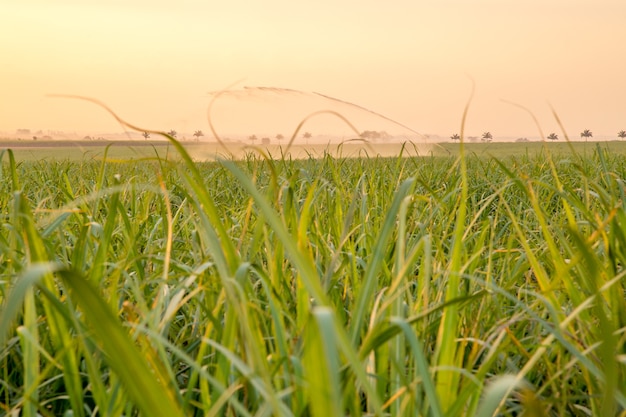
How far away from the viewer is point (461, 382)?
1.23 metres

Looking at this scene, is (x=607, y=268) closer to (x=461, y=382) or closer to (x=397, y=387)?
(x=461, y=382)

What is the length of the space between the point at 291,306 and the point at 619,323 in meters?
0.67

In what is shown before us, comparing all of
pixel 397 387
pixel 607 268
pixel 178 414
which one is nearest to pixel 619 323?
pixel 607 268

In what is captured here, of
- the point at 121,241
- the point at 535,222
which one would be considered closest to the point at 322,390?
the point at 121,241

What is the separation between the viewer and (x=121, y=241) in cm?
225

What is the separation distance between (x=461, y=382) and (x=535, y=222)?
68.2 inches

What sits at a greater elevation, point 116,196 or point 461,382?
point 116,196

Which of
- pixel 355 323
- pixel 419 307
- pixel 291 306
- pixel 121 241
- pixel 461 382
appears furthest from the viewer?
pixel 121 241

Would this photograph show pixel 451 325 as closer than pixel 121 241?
Yes

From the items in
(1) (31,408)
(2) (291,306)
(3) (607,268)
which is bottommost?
(1) (31,408)

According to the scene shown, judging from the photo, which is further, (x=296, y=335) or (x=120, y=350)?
(x=296, y=335)

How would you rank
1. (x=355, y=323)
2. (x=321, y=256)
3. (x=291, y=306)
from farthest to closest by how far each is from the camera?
(x=321, y=256) → (x=291, y=306) → (x=355, y=323)

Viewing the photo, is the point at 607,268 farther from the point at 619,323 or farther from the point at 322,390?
the point at 322,390

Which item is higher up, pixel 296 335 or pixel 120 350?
pixel 120 350
